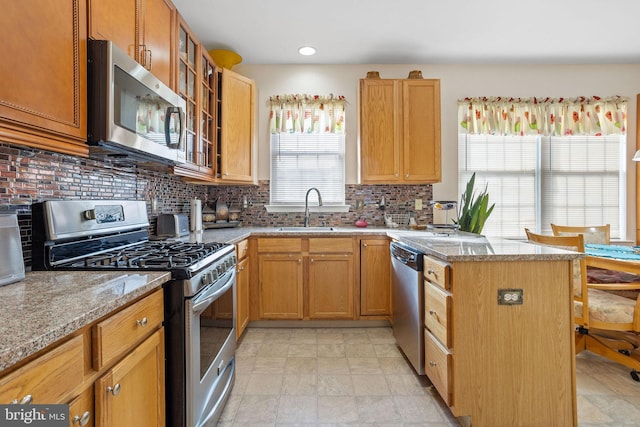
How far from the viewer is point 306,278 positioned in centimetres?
284

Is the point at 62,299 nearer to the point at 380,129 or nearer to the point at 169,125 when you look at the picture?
the point at 169,125

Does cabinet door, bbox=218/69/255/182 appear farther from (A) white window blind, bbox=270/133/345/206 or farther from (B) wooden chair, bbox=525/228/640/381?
(B) wooden chair, bbox=525/228/640/381

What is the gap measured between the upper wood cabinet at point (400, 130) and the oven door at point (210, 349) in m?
1.90

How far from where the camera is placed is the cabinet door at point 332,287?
2.84 metres

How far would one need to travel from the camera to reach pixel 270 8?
248 cm

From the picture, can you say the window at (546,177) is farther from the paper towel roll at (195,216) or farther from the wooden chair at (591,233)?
the paper towel roll at (195,216)

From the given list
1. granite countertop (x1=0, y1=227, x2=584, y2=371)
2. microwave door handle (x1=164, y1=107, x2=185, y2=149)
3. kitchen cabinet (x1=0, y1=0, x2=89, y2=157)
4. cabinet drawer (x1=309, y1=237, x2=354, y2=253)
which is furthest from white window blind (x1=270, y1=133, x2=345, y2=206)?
kitchen cabinet (x1=0, y1=0, x2=89, y2=157)

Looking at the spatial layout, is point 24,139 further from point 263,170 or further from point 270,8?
point 263,170

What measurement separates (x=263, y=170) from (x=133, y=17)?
1.99 m

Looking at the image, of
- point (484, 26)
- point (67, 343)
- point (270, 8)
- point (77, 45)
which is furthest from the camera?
point (484, 26)

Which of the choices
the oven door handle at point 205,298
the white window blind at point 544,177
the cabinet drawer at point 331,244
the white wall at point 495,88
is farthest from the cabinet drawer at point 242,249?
the white window blind at point 544,177

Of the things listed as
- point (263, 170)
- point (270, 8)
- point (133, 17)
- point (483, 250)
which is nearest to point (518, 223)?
point (483, 250)

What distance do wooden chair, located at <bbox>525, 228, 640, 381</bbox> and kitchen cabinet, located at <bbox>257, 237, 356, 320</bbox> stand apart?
4.83ft

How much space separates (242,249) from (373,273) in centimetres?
115
